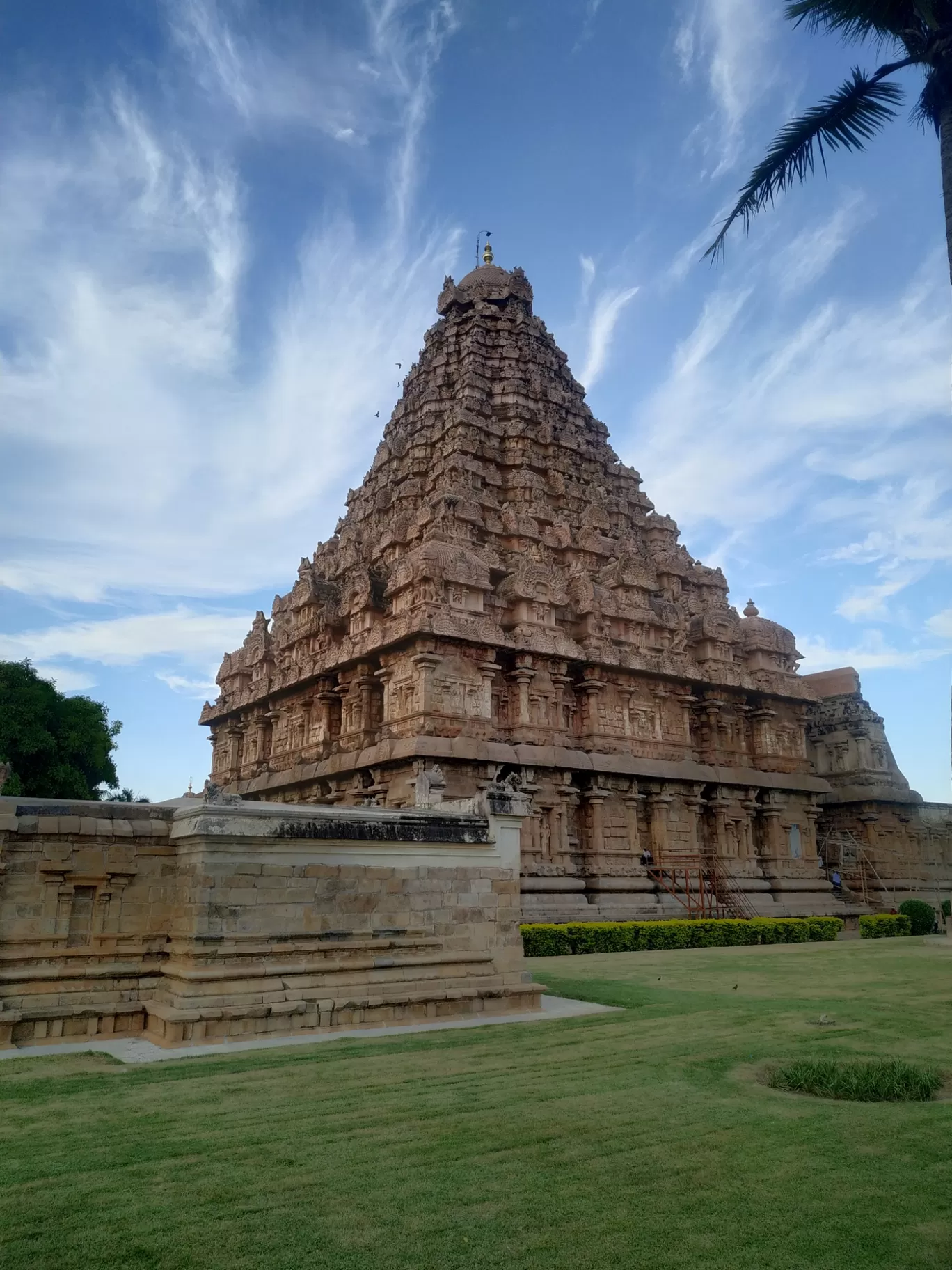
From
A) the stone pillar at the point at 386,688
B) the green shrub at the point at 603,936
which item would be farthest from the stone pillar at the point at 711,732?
the stone pillar at the point at 386,688

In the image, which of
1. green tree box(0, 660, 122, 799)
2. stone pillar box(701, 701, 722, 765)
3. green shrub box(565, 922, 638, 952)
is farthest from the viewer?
green tree box(0, 660, 122, 799)

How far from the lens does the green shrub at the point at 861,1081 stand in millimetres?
7305

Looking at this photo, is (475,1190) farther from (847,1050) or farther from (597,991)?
(597,991)

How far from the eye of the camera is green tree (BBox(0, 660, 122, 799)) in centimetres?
3284

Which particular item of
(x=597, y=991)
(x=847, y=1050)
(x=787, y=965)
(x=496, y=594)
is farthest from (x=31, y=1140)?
(x=496, y=594)

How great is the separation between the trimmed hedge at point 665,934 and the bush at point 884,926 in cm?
178

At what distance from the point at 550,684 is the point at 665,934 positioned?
765 cm

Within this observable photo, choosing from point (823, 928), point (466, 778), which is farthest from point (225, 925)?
point (823, 928)

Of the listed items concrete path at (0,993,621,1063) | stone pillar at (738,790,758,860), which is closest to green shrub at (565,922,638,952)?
concrete path at (0,993,621,1063)

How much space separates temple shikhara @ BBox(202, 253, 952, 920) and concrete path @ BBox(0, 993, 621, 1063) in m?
6.36

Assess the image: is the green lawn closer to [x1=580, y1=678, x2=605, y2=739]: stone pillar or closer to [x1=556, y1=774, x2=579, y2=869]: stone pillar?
[x1=556, y1=774, x2=579, y2=869]: stone pillar

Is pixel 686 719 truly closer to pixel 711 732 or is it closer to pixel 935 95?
pixel 711 732

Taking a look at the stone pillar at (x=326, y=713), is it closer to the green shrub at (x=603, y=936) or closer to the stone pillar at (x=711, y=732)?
the green shrub at (x=603, y=936)

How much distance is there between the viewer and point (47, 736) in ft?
109
